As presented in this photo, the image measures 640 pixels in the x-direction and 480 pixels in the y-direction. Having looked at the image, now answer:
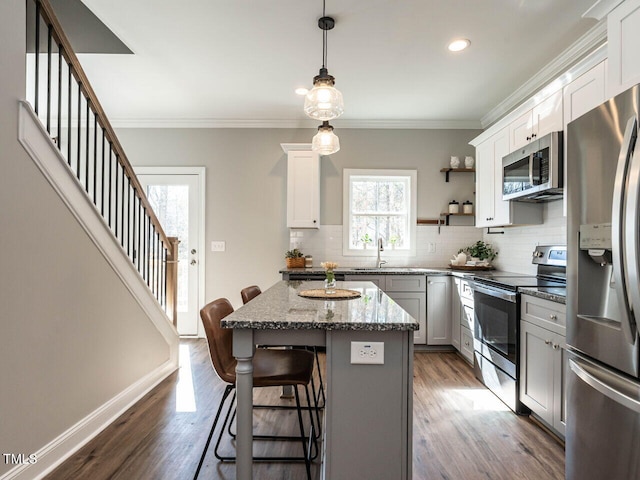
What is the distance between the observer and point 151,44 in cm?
288

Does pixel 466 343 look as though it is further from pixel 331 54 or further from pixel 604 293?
pixel 331 54

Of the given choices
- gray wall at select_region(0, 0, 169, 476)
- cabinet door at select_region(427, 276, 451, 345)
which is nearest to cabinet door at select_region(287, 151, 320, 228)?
cabinet door at select_region(427, 276, 451, 345)

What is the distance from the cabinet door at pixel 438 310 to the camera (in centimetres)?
388

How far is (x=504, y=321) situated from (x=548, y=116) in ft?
5.19

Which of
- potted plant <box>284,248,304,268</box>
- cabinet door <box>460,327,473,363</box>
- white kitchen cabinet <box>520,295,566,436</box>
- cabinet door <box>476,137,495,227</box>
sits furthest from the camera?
potted plant <box>284,248,304,268</box>

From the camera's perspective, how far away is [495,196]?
3529mm

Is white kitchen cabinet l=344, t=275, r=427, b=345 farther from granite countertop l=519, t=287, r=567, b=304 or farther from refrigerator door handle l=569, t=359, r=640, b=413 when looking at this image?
refrigerator door handle l=569, t=359, r=640, b=413

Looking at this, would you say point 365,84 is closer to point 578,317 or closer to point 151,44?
point 151,44

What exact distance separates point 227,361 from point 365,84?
292 cm

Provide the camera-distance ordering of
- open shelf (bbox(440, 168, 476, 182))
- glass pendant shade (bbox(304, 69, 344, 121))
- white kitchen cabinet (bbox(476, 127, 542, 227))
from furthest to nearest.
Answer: open shelf (bbox(440, 168, 476, 182)) → white kitchen cabinet (bbox(476, 127, 542, 227)) → glass pendant shade (bbox(304, 69, 344, 121))

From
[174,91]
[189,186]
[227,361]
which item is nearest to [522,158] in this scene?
[227,361]

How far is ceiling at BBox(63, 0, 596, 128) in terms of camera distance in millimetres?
2426

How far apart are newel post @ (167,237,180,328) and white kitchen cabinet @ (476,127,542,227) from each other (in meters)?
3.21

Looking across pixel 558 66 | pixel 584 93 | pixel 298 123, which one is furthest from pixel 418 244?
pixel 584 93
